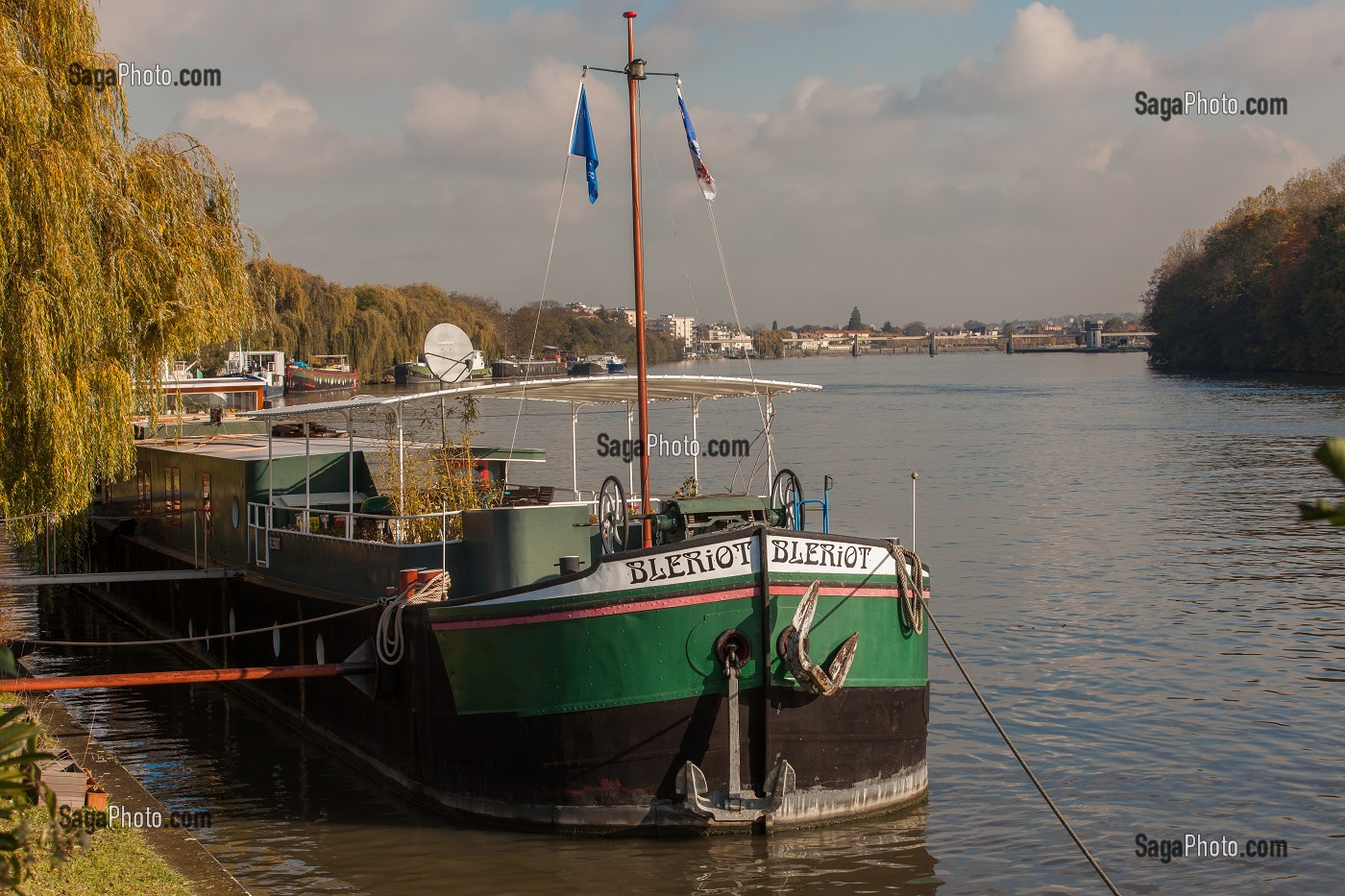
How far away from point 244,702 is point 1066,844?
11.8m

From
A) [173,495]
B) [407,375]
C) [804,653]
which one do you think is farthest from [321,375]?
[804,653]

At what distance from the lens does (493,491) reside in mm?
16375

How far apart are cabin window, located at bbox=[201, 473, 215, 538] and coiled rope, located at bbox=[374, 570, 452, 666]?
800 cm

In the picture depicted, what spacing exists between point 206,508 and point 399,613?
8.80 m

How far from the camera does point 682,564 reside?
12.1 meters

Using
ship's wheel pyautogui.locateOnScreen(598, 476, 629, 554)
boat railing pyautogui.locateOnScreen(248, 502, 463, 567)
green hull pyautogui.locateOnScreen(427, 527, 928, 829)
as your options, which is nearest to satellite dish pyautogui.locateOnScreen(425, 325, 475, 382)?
boat railing pyautogui.locateOnScreen(248, 502, 463, 567)

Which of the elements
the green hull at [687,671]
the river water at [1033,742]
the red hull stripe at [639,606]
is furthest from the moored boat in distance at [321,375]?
the red hull stripe at [639,606]

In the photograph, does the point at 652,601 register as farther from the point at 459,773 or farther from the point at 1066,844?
the point at 1066,844

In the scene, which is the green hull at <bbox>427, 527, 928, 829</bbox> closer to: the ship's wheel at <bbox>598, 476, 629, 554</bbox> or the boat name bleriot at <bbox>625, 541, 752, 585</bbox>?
the boat name bleriot at <bbox>625, 541, 752, 585</bbox>

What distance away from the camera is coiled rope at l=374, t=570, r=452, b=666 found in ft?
44.1

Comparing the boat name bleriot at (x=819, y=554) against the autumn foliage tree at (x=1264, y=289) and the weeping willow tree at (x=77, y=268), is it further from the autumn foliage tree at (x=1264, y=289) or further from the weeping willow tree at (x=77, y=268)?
the autumn foliage tree at (x=1264, y=289)

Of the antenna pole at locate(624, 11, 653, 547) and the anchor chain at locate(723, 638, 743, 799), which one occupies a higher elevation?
the antenna pole at locate(624, 11, 653, 547)

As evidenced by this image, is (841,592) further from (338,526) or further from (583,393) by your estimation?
(338,526)

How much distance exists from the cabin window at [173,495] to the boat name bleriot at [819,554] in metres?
13.8
